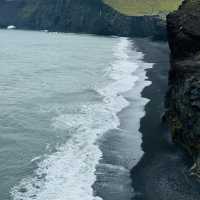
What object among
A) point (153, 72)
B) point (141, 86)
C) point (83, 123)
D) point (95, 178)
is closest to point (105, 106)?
point (83, 123)

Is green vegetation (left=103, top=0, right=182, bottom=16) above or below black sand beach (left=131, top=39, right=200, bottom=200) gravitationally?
below

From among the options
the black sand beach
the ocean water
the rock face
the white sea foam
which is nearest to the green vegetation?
the ocean water

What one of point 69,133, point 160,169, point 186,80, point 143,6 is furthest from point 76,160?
point 143,6

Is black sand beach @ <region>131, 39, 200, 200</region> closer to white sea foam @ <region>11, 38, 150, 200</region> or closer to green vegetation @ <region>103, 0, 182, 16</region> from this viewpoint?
white sea foam @ <region>11, 38, 150, 200</region>

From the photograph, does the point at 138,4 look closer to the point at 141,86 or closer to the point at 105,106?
the point at 141,86

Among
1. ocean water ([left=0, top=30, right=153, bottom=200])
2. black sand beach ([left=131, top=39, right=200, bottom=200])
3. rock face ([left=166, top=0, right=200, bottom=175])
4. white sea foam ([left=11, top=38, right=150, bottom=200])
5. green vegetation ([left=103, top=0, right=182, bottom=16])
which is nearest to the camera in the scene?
white sea foam ([left=11, top=38, right=150, bottom=200])

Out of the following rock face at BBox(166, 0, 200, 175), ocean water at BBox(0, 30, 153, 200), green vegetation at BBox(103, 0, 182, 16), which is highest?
rock face at BBox(166, 0, 200, 175)
